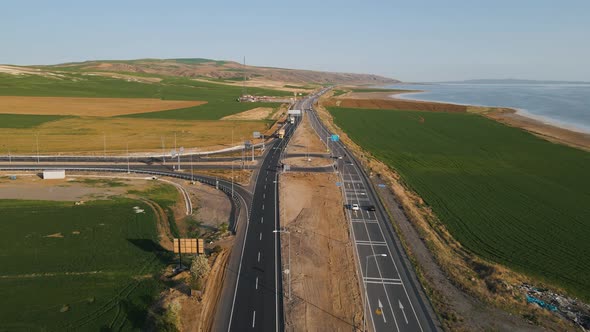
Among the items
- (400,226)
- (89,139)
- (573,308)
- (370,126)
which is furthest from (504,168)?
(89,139)

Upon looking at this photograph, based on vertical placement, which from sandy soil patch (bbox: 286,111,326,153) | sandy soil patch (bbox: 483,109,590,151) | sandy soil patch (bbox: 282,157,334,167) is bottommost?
sandy soil patch (bbox: 282,157,334,167)

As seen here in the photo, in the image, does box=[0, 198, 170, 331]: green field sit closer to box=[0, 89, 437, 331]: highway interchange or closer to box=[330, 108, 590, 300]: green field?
box=[0, 89, 437, 331]: highway interchange

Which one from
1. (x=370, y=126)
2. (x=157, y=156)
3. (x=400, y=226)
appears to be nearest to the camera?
(x=400, y=226)

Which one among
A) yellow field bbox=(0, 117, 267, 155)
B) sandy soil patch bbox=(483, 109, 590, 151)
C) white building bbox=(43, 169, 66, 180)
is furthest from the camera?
sandy soil patch bbox=(483, 109, 590, 151)

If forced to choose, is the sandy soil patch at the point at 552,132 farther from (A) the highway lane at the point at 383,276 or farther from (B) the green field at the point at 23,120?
(B) the green field at the point at 23,120

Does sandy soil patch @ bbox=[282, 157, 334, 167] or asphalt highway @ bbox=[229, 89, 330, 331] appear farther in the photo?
sandy soil patch @ bbox=[282, 157, 334, 167]

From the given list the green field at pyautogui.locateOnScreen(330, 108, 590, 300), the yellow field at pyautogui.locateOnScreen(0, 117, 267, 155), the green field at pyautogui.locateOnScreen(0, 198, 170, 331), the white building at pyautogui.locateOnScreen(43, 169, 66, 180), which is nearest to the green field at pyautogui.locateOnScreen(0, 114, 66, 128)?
the yellow field at pyautogui.locateOnScreen(0, 117, 267, 155)

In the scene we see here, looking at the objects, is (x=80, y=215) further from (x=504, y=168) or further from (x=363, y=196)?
(x=504, y=168)
